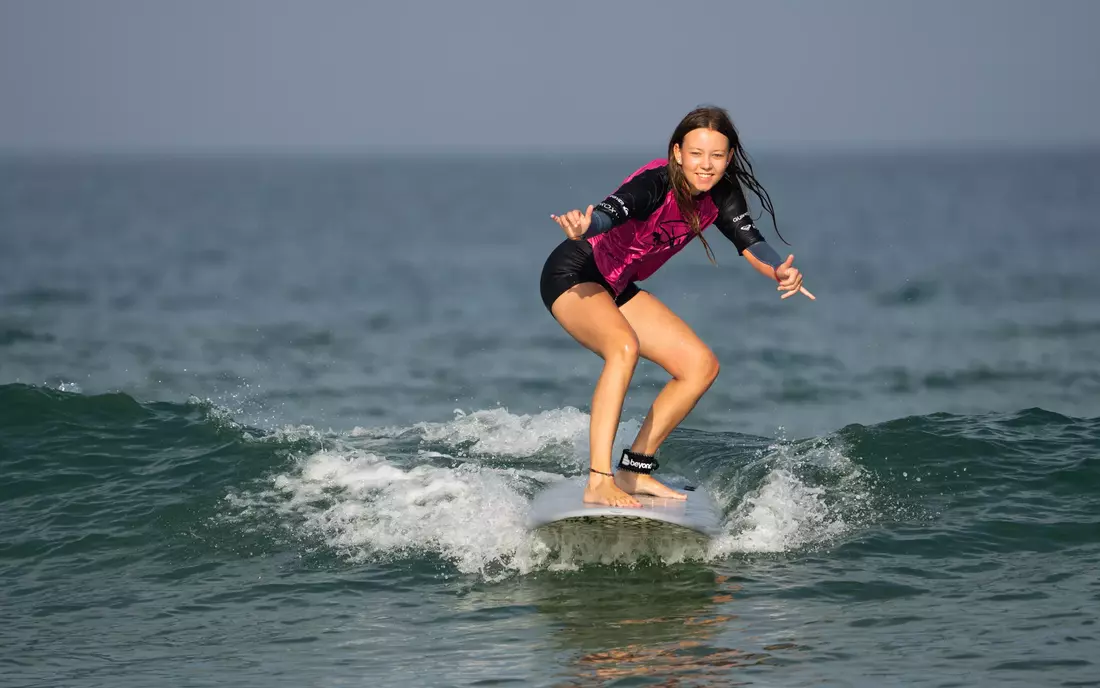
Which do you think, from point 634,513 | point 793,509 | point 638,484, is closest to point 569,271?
point 638,484

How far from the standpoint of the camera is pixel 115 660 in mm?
7211


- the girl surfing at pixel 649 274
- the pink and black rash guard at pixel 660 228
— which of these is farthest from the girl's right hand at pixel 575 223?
the pink and black rash guard at pixel 660 228

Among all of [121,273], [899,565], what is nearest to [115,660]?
[899,565]

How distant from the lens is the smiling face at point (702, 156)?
8.23m

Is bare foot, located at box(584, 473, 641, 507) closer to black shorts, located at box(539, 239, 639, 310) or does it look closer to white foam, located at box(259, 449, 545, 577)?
white foam, located at box(259, 449, 545, 577)

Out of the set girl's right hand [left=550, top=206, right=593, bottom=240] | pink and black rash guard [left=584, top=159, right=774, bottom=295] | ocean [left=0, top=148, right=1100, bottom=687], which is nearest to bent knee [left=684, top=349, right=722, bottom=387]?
pink and black rash guard [left=584, top=159, right=774, bottom=295]

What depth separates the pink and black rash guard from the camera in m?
8.44

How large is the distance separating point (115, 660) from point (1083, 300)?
24.4 meters

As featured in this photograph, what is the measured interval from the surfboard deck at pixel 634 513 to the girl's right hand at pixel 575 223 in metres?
1.77

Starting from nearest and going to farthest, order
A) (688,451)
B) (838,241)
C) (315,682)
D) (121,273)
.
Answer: (315,682) < (688,451) < (121,273) < (838,241)

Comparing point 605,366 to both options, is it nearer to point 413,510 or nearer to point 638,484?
point 638,484

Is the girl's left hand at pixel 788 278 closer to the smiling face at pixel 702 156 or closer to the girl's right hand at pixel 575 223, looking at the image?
the smiling face at pixel 702 156

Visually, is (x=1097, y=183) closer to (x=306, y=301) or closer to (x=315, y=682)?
(x=306, y=301)

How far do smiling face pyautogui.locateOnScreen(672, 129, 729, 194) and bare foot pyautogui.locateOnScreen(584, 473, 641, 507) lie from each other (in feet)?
6.14
